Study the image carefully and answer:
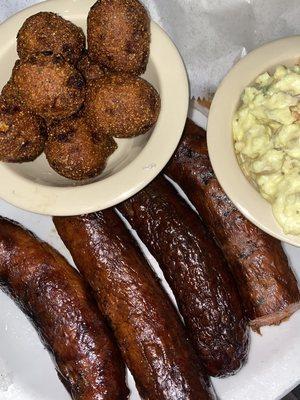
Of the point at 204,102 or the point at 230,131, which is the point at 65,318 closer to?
the point at 230,131

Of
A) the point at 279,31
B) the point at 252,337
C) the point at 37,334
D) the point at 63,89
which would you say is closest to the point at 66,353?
the point at 37,334

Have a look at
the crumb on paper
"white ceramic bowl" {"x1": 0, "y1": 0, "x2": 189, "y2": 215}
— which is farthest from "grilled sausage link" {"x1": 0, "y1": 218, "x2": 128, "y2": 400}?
the crumb on paper

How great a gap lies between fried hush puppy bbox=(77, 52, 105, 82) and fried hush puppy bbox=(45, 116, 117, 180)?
0.12 meters

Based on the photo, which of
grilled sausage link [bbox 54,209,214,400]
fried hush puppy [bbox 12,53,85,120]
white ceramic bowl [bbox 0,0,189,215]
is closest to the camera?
fried hush puppy [bbox 12,53,85,120]

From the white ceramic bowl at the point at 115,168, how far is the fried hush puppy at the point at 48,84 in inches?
8.2

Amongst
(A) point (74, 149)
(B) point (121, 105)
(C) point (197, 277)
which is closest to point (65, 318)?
(C) point (197, 277)

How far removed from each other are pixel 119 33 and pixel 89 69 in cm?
17

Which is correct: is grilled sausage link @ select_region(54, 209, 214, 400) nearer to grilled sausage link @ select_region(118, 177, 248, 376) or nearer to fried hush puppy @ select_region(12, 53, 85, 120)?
grilled sausage link @ select_region(118, 177, 248, 376)

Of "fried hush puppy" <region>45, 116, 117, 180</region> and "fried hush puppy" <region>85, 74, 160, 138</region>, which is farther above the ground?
"fried hush puppy" <region>85, 74, 160, 138</region>

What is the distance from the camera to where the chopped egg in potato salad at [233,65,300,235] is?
1.67 meters

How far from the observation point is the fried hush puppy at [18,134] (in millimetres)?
1673

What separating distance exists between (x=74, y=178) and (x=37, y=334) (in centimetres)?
60

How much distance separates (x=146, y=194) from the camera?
78.4 inches

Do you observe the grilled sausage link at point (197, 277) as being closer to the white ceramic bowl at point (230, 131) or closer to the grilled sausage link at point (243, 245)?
the grilled sausage link at point (243, 245)
